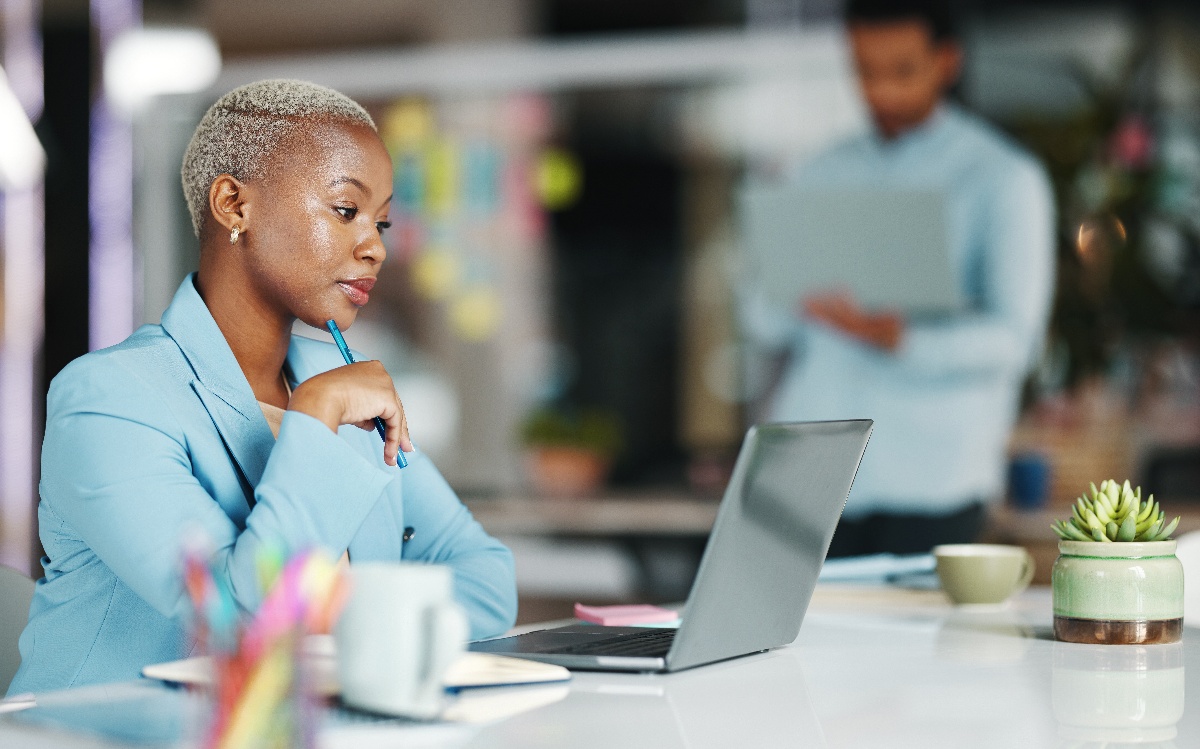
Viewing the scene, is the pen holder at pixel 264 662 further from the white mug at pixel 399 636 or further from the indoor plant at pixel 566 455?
the indoor plant at pixel 566 455

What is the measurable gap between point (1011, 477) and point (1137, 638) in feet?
7.92

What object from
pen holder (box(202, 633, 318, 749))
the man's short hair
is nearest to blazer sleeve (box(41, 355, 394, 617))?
pen holder (box(202, 633, 318, 749))

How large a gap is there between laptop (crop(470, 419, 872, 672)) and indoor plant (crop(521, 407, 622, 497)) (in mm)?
3222

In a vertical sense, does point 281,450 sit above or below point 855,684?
above

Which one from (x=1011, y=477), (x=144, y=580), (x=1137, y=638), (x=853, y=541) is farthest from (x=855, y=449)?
(x=1011, y=477)

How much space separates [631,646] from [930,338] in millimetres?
1769

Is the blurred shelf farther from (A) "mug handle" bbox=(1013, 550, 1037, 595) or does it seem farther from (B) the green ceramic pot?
(B) the green ceramic pot

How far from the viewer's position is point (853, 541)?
2.78m

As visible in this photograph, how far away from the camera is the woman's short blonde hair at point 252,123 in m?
→ 1.30

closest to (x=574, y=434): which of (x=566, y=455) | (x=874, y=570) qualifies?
(x=566, y=455)

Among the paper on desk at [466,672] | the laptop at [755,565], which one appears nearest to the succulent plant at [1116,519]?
the laptop at [755,565]

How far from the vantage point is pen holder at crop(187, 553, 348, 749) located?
598mm

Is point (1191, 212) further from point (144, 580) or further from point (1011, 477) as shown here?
point (144, 580)

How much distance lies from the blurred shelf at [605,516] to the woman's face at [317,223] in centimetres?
266
